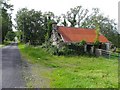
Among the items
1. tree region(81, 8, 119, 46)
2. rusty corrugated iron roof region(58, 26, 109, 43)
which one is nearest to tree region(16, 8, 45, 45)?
tree region(81, 8, 119, 46)

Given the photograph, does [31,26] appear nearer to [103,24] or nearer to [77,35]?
[103,24]

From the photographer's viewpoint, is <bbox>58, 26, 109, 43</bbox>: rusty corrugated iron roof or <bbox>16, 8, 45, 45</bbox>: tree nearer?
<bbox>58, 26, 109, 43</bbox>: rusty corrugated iron roof

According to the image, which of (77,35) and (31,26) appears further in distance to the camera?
(31,26)

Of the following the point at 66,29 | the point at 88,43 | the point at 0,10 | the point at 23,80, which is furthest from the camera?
the point at 0,10

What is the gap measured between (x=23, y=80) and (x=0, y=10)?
39.7m

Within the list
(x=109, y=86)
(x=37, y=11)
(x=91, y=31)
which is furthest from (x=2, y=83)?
(x=37, y=11)

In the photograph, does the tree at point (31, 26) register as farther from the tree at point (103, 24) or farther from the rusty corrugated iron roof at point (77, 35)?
the rusty corrugated iron roof at point (77, 35)

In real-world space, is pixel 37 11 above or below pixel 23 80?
above

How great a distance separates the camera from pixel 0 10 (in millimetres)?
52594

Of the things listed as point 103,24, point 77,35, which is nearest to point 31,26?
point 103,24

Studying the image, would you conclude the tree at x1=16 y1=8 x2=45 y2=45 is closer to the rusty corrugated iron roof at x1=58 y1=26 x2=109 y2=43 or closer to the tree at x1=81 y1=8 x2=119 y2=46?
the tree at x1=81 y1=8 x2=119 y2=46

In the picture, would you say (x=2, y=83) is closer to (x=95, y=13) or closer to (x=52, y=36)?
(x=52, y=36)

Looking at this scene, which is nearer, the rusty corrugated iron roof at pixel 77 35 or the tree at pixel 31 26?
the rusty corrugated iron roof at pixel 77 35

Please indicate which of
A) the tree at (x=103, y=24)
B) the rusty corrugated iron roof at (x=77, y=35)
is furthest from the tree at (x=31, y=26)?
the rusty corrugated iron roof at (x=77, y=35)
